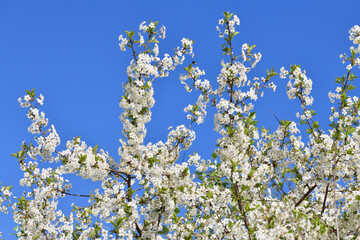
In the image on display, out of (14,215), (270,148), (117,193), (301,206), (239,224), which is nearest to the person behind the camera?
(239,224)

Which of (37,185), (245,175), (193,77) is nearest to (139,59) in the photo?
(193,77)

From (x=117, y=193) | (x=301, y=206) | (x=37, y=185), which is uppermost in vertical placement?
(x=37, y=185)

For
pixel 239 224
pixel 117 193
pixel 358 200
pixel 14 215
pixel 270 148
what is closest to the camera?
pixel 239 224

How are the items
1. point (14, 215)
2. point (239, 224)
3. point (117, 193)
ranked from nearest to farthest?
point (239, 224) → point (117, 193) → point (14, 215)

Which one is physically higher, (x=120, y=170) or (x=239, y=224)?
(x=120, y=170)

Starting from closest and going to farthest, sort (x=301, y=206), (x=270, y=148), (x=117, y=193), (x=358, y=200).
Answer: (x=358, y=200) < (x=117, y=193) < (x=301, y=206) < (x=270, y=148)

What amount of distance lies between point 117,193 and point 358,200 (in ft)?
14.7

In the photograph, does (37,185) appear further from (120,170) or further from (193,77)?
(193,77)

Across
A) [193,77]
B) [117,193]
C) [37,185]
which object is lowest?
[117,193]

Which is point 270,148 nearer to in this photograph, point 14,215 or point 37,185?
point 37,185

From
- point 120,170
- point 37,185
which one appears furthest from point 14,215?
point 120,170

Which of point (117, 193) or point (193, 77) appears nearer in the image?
point (117, 193)

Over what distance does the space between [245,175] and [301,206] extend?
2.04 m

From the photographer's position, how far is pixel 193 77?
7.72 m
